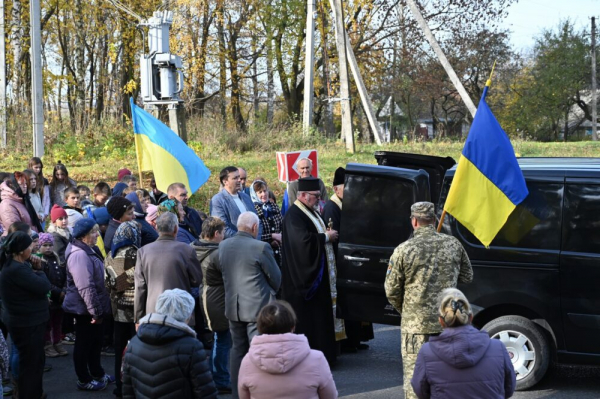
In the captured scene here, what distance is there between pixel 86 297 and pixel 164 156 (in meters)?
3.80

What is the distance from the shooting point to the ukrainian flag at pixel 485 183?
6730 millimetres

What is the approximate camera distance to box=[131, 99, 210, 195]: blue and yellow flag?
420 inches

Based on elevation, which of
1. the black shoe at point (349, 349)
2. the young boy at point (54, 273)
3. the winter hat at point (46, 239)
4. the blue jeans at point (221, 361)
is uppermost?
the winter hat at point (46, 239)

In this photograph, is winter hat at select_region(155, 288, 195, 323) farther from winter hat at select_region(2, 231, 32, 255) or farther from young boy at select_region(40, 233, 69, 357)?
young boy at select_region(40, 233, 69, 357)

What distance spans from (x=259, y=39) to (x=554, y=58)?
99.8 feet

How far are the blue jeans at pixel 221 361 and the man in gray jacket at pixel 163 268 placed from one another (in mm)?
1044

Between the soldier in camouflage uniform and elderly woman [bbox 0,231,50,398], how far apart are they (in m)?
2.92

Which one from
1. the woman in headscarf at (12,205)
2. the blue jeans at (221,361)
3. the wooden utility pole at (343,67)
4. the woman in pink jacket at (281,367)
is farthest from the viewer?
the wooden utility pole at (343,67)

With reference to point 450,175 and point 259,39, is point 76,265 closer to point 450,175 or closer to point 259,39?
point 450,175

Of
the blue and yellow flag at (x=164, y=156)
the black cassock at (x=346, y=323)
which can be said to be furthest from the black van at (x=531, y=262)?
the blue and yellow flag at (x=164, y=156)

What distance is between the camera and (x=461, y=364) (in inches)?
172

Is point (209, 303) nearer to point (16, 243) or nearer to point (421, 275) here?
point (16, 243)

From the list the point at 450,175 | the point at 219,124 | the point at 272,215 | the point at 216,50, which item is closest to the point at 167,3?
the point at 216,50

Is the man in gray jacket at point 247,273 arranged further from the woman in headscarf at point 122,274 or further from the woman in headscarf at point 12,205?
the woman in headscarf at point 12,205
